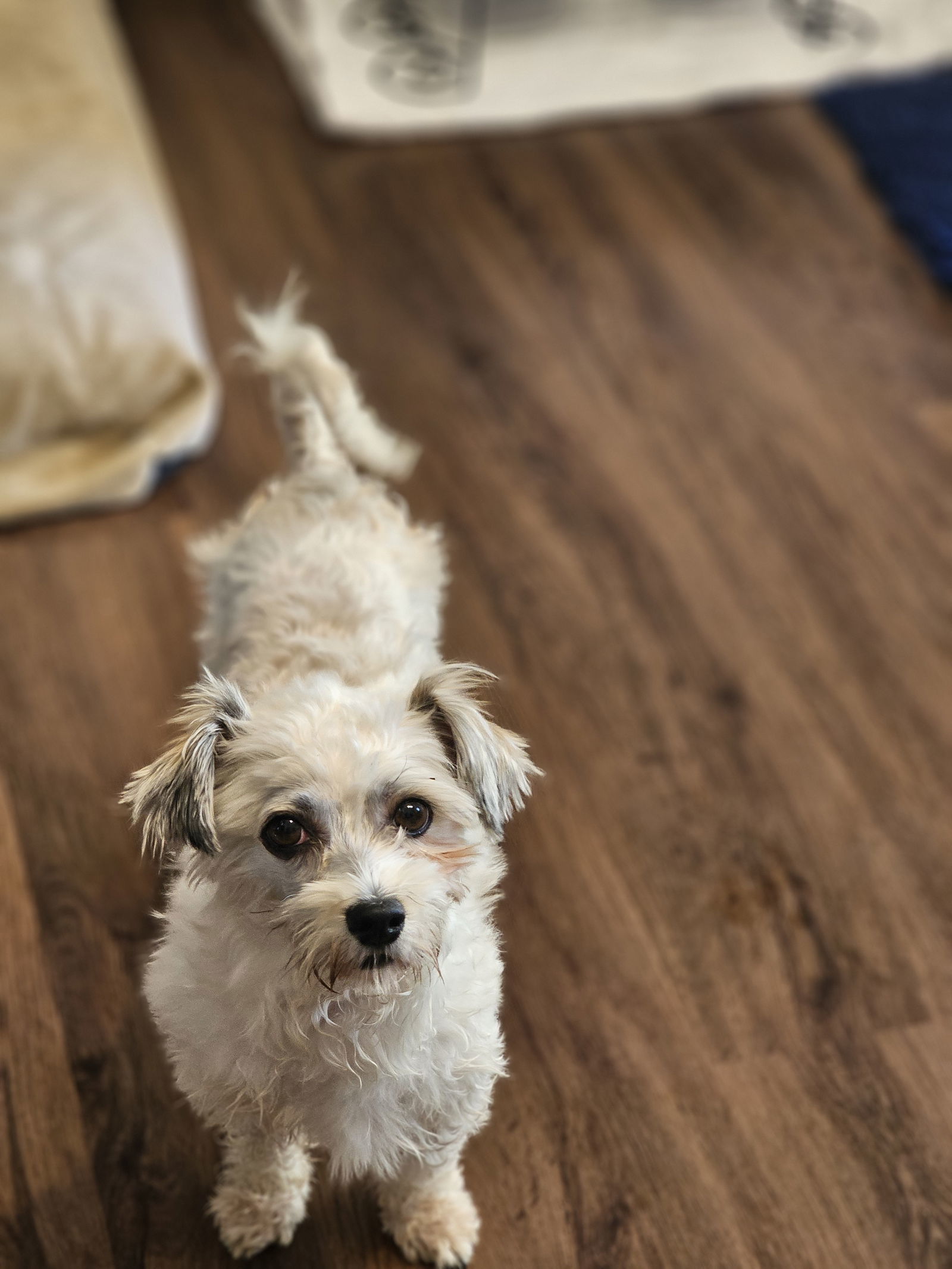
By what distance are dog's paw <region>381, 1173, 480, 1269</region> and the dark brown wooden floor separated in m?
0.06

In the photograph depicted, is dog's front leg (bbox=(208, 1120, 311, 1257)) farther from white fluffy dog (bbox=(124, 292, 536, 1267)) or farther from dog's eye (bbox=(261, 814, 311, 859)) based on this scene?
dog's eye (bbox=(261, 814, 311, 859))

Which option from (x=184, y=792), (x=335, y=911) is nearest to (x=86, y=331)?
(x=184, y=792)

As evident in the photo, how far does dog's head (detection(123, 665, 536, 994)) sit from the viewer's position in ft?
3.81

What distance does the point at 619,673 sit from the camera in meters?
2.21

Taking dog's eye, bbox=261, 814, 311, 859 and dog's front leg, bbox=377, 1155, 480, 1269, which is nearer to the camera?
dog's eye, bbox=261, 814, 311, 859

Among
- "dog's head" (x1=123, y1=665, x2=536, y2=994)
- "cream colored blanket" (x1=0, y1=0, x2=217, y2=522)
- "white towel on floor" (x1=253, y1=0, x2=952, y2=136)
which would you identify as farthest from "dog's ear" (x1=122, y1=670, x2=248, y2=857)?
"white towel on floor" (x1=253, y1=0, x2=952, y2=136)

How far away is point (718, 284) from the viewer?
2.98 meters

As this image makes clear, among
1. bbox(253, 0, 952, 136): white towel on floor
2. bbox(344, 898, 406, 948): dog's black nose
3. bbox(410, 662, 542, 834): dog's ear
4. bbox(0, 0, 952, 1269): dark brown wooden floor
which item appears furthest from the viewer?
bbox(253, 0, 952, 136): white towel on floor

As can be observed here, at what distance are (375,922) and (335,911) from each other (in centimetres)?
4

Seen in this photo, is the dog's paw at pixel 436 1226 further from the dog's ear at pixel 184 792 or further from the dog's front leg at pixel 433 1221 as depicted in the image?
the dog's ear at pixel 184 792

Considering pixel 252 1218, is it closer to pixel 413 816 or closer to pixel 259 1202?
pixel 259 1202

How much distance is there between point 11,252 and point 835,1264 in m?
2.22

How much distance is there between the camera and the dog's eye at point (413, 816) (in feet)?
4.04

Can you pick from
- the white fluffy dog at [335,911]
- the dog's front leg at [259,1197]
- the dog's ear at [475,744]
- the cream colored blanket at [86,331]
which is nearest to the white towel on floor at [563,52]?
the cream colored blanket at [86,331]
